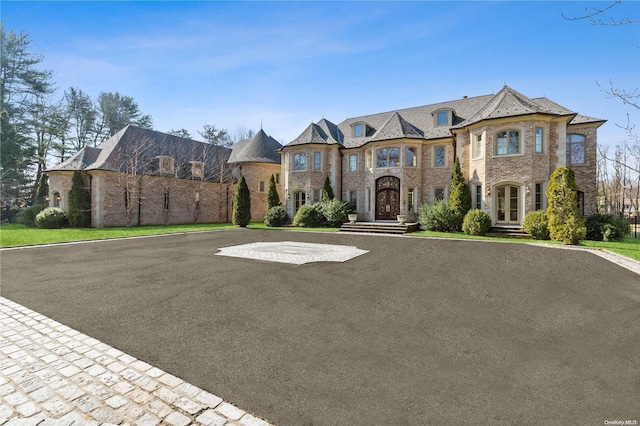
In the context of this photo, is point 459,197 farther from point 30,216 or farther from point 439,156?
point 30,216

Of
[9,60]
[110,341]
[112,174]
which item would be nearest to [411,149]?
[110,341]

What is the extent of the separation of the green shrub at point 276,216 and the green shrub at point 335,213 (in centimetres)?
359

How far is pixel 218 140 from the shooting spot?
124 ft

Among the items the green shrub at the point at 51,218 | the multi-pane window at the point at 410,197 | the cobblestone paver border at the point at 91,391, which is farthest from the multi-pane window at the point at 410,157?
the green shrub at the point at 51,218

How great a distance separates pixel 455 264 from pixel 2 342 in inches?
369

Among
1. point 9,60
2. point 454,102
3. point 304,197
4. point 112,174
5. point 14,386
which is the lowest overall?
point 14,386

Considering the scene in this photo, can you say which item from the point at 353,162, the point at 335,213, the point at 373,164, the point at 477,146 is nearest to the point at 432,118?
the point at 477,146

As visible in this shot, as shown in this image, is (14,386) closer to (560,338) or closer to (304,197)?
(560,338)

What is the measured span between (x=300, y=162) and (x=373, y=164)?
6230 mm

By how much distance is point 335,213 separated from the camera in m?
21.0

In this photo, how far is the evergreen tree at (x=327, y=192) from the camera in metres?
22.5

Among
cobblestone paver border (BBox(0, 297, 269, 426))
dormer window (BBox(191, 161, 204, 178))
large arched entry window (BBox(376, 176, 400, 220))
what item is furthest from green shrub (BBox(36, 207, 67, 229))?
large arched entry window (BBox(376, 176, 400, 220))

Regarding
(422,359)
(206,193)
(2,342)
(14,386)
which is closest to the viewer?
(14,386)

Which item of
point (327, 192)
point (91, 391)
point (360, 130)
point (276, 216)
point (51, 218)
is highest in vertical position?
point (360, 130)
